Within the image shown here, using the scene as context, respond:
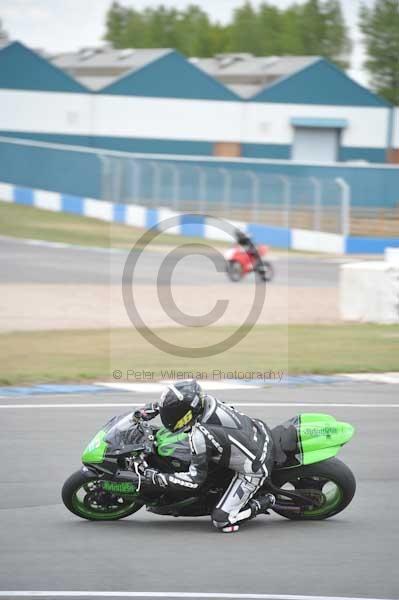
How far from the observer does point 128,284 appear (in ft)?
83.5

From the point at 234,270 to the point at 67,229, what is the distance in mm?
11734

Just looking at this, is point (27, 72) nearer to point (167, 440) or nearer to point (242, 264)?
point (242, 264)

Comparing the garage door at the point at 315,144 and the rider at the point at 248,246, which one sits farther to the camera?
the garage door at the point at 315,144

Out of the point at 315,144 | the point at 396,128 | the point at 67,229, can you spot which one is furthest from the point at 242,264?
the point at 396,128

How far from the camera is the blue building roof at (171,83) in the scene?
54.3m

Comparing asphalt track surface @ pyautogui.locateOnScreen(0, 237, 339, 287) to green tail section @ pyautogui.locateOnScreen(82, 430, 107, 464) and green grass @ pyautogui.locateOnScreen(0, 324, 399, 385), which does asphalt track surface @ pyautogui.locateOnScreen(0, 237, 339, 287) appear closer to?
green grass @ pyautogui.locateOnScreen(0, 324, 399, 385)

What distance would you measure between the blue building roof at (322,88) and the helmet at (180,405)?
170 ft

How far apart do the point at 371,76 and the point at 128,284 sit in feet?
159

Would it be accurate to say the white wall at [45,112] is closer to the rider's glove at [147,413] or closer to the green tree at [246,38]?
the rider's glove at [147,413]

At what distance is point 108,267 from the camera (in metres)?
28.9

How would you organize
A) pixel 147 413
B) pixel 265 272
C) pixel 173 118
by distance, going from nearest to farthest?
pixel 147 413, pixel 265 272, pixel 173 118

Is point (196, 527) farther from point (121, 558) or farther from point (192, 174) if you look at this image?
point (192, 174)

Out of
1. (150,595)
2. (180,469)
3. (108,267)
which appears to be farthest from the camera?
(108,267)

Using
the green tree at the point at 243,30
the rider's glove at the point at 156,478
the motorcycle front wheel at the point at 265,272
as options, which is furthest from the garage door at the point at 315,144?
the rider's glove at the point at 156,478
